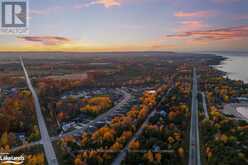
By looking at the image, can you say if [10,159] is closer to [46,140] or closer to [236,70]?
[46,140]

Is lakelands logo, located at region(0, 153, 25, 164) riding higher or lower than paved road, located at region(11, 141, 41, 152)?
higher

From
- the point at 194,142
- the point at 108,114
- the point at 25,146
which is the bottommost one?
the point at 25,146

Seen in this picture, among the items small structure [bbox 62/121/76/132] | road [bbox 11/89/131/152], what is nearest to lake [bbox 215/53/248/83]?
road [bbox 11/89/131/152]

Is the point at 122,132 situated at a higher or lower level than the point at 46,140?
higher

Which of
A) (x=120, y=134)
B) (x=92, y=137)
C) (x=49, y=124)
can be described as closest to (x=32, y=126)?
(x=49, y=124)

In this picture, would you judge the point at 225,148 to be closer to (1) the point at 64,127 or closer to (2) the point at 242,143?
(2) the point at 242,143

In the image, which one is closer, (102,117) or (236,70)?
(102,117)

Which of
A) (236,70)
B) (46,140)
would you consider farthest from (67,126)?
(236,70)

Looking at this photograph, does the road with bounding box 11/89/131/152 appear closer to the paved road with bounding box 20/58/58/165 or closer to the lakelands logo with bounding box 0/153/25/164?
the paved road with bounding box 20/58/58/165
